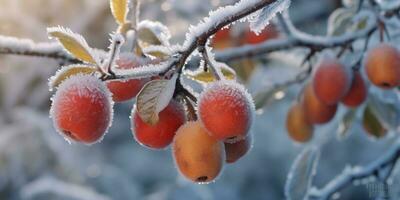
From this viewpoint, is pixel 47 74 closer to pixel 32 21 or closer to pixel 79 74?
pixel 32 21

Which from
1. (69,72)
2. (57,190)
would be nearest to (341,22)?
(69,72)

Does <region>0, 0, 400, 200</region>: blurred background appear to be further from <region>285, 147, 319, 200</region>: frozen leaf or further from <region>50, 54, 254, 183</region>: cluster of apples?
<region>50, 54, 254, 183</region>: cluster of apples

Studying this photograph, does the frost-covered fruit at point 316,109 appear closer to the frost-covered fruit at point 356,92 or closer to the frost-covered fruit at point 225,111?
the frost-covered fruit at point 356,92

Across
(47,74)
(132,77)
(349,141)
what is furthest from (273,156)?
(132,77)

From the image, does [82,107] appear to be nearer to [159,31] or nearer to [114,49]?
[114,49]

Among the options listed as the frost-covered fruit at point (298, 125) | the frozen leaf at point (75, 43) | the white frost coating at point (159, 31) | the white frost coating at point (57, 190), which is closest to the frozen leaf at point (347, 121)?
the frost-covered fruit at point (298, 125)

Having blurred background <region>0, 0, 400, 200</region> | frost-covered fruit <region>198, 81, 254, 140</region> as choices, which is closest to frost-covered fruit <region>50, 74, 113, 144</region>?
frost-covered fruit <region>198, 81, 254, 140</region>

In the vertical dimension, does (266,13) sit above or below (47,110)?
below
